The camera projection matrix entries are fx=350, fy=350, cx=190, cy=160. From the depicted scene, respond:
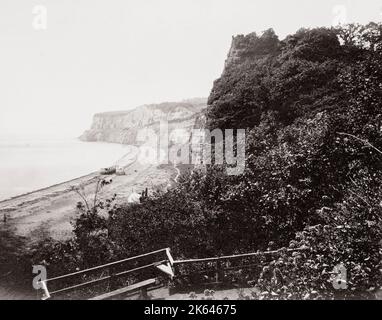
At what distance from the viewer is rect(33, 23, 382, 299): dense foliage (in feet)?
25.9

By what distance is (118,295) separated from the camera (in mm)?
9125

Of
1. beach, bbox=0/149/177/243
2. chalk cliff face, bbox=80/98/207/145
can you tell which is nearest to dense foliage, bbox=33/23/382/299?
beach, bbox=0/149/177/243

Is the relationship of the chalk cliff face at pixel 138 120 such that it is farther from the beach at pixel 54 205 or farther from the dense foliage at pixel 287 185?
the dense foliage at pixel 287 185

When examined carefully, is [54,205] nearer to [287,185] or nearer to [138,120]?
[287,185]

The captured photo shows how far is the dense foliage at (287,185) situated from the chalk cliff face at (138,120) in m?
63.9

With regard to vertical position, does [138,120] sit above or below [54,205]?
above

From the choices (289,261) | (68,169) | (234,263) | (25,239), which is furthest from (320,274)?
(68,169)

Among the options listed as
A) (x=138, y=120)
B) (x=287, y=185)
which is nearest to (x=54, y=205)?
(x=287, y=185)

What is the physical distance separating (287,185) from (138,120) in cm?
12517

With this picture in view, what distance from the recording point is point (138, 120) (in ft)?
442

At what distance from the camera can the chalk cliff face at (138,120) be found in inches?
4090

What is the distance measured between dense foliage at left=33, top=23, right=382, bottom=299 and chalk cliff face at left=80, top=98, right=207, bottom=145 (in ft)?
210

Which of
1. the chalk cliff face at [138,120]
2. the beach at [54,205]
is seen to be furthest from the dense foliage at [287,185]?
the chalk cliff face at [138,120]

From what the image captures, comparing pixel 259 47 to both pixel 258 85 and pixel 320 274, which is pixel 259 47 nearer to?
pixel 258 85
